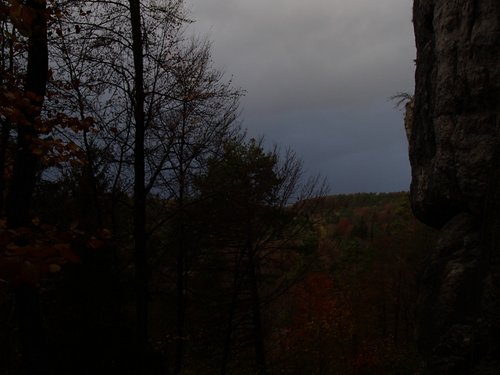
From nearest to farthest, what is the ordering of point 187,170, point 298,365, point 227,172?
point 187,170 < point 227,172 < point 298,365

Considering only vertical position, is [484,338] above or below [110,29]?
below

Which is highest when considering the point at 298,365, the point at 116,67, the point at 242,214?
the point at 116,67

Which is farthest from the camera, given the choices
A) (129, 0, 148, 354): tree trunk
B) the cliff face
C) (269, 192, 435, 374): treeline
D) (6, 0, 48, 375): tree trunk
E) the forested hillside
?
(269, 192, 435, 374): treeline

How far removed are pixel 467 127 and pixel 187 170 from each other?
6.18m

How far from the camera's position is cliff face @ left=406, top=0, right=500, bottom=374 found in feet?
30.7

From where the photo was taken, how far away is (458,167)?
36.2 ft

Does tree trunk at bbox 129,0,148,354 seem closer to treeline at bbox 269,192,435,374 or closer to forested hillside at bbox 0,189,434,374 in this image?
forested hillside at bbox 0,189,434,374

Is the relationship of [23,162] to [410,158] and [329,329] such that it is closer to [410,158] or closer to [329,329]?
[410,158]

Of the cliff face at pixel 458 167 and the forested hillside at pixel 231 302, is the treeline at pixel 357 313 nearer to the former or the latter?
the forested hillside at pixel 231 302

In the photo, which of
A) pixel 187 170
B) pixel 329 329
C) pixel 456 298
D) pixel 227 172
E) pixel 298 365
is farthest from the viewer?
pixel 329 329

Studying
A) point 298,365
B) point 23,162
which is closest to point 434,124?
point 23,162

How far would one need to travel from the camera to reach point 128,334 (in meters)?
8.29

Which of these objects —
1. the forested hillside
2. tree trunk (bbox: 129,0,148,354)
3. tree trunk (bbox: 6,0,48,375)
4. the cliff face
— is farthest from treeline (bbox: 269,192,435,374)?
tree trunk (bbox: 6,0,48,375)

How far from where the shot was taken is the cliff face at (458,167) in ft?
30.7
